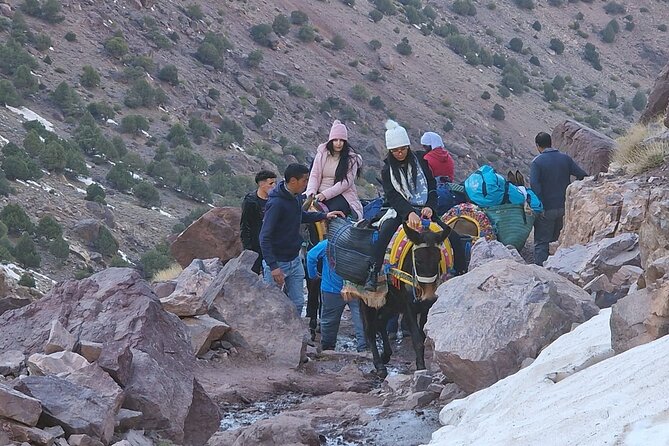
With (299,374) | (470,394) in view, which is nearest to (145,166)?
(299,374)

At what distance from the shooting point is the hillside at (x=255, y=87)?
38.1 metres

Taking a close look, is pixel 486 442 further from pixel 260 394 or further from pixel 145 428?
pixel 260 394

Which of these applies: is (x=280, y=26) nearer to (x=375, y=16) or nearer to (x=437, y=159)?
(x=375, y=16)

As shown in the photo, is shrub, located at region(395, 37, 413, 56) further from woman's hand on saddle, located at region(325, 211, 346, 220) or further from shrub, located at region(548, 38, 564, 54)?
woman's hand on saddle, located at region(325, 211, 346, 220)

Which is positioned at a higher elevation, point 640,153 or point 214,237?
point 640,153

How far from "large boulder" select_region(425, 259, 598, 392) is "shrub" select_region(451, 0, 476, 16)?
6124 cm

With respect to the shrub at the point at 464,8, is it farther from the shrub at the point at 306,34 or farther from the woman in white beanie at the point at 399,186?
the woman in white beanie at the point at 399,186

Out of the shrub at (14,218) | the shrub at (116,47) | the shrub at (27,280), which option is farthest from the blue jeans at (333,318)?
the shrub at (116,47)

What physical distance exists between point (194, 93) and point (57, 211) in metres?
15.0

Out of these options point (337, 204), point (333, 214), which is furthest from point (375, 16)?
point (333, 214)

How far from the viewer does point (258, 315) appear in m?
12.2

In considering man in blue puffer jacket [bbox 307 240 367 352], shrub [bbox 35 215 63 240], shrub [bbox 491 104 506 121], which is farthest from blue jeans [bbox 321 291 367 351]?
shrub [bbox 491 104 506 121]

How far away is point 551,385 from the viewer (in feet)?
22.3

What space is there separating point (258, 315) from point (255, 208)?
4.15ft
